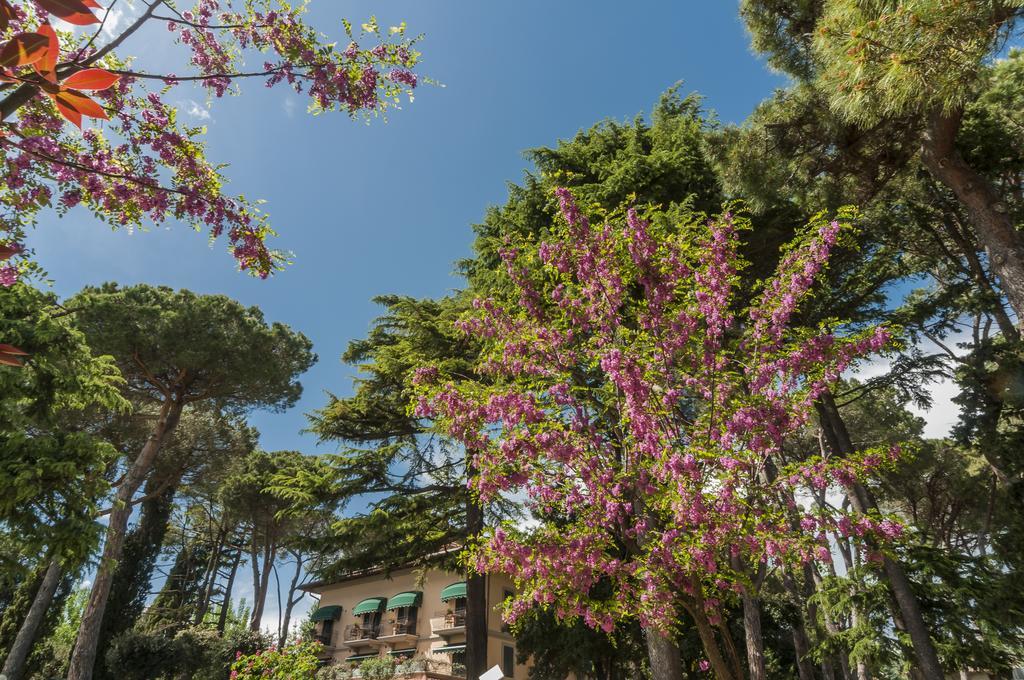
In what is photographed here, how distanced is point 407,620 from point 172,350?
596 inches

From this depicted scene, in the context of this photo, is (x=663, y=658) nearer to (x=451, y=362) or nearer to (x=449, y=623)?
(x=451, y=362)

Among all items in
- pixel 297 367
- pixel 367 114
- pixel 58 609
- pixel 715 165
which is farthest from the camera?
pixel 297 367

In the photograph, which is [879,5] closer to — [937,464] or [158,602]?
[937,464]

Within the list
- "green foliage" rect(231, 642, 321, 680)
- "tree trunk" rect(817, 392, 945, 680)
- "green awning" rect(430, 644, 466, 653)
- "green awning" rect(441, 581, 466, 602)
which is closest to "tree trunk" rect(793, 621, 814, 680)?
"tree trunk" rect(817, 392, 945, 680)

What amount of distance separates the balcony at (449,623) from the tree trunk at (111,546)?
39.1 feet

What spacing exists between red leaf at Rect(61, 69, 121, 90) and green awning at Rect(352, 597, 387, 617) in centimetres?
2646

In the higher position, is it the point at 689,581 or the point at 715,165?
A: the point at 715,165

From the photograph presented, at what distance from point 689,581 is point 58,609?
27.8 meters

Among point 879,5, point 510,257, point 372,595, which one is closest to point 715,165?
point 879,5

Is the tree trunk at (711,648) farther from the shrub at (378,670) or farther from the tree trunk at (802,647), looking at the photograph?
the tree trunk at (802,647)

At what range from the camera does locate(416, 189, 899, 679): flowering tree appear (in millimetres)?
5434

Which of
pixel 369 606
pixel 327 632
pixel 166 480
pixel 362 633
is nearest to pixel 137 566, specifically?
pixel 166 480

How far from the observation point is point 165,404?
770 inches

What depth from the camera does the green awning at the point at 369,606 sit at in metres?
24.0
